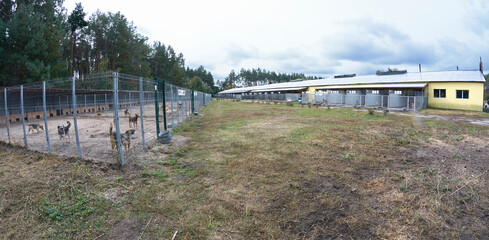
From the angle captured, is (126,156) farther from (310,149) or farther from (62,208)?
(310,149)

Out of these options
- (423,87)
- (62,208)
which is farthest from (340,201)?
(423,87)

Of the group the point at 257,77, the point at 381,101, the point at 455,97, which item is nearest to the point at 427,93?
the point at 455,97

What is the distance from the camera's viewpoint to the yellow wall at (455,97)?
27.1 metres

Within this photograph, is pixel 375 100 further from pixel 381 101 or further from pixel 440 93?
pixel 440 93

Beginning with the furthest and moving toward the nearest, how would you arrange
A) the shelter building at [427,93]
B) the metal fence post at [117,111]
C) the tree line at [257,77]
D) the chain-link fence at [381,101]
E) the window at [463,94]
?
1. the tree line at [257,77]
2. the window at [463,94]
3. the shelter building at [427,93]
4. the chain-link fence at [381,101]
5. the metal fence post at [117,111]

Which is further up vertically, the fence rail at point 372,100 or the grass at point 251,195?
the fence rail at point 372,100

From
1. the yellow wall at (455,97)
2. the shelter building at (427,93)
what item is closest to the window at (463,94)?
the shelter building at (427,93)

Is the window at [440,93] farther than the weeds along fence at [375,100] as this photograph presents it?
Yes

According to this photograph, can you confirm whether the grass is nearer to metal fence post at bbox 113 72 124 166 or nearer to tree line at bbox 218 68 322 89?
metal fence post at bbox 113 72 124 166

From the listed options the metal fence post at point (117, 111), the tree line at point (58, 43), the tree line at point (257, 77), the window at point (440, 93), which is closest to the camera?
the metal fence post at point (117, 111)

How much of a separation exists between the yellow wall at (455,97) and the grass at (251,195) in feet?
86.8

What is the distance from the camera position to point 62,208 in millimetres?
4109

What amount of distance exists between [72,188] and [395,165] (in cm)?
725

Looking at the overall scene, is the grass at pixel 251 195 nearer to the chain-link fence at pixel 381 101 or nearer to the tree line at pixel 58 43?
the tree line at pixel 58 43
